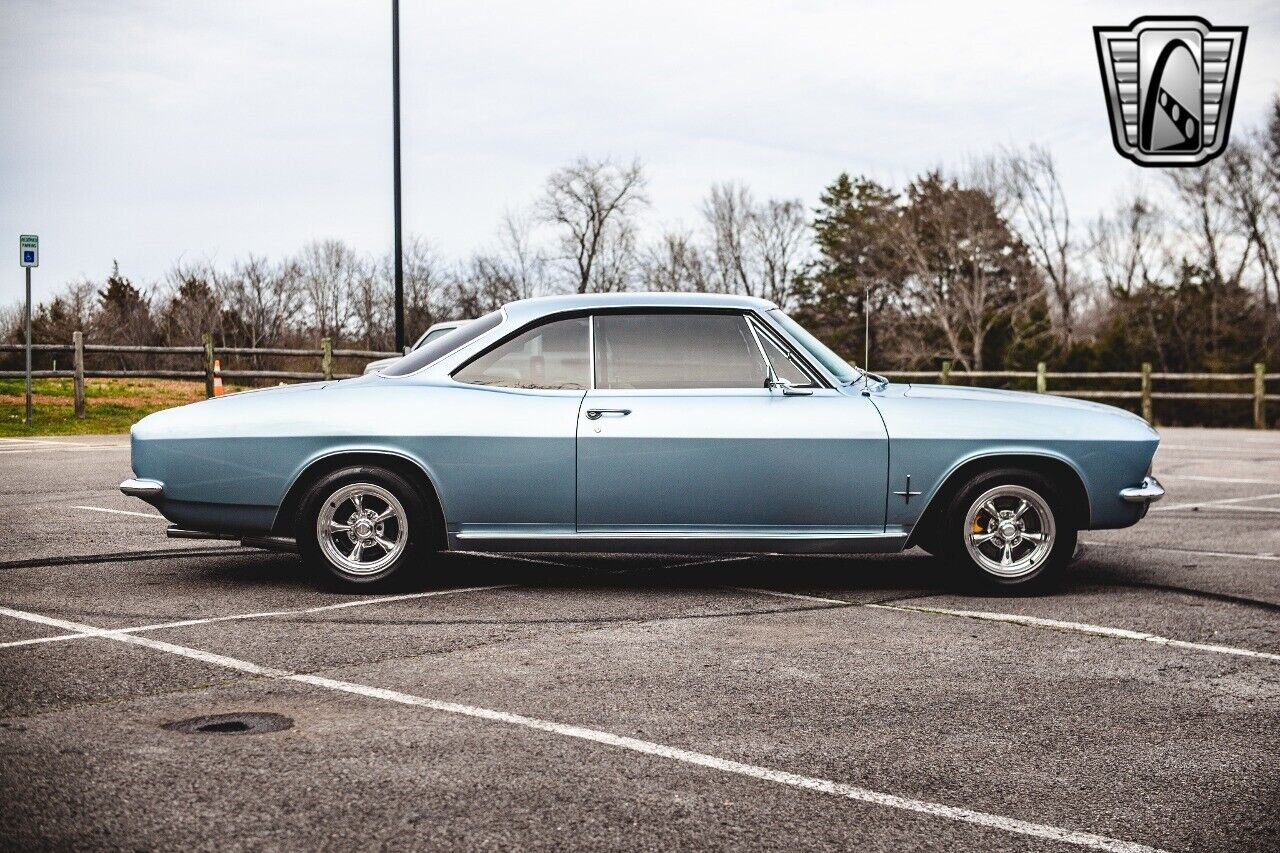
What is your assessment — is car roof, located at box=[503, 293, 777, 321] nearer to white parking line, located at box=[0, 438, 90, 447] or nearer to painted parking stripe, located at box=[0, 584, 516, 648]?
painted parking stripe, located at box=[0, 584, 516, 648]

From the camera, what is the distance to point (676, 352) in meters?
6.96

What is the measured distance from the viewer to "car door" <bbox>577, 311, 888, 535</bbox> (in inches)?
265

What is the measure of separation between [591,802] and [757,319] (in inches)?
Result: 151

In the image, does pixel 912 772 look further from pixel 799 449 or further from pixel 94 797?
pixel 799 449

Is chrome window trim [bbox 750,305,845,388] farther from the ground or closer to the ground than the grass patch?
farther from the ground

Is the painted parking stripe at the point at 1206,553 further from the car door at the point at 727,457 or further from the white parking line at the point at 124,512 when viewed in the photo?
the white parking line at the point at 124,512

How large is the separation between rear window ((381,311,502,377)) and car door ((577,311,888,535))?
73 cm

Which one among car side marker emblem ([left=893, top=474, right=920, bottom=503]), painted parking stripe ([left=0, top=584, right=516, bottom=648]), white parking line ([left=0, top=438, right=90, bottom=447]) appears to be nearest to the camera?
painted parking stripe ([left=0, top=584, right=516, bottom=648])

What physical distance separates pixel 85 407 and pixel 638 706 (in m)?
21.1

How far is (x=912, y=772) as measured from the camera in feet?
12.9

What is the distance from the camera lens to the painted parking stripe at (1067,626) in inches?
Result: 225

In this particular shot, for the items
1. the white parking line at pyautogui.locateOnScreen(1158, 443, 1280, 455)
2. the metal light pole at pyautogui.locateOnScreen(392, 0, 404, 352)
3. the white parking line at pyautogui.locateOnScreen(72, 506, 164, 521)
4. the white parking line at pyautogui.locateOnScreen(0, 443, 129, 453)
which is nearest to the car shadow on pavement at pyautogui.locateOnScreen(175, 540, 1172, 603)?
the white parking line at pyautogui.locateOnScreen(72, 506, 164, 521)

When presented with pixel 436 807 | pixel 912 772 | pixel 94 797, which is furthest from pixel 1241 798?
pixel 94 797

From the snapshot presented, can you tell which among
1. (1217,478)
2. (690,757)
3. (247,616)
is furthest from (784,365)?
(1217,478)
